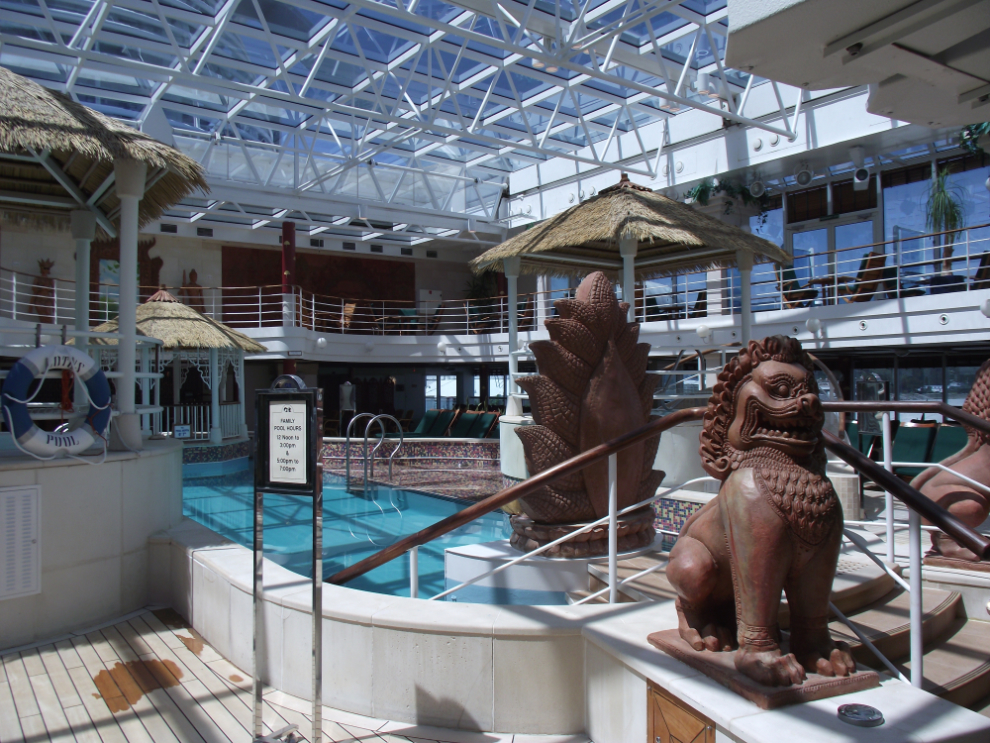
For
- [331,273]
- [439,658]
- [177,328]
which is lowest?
[439,658]

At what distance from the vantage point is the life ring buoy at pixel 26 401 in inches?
146

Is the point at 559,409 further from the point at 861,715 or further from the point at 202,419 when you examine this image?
the point at 202,419

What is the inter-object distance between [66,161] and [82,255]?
790 millimetres

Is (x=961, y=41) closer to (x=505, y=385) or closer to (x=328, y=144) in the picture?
(x=328, y=144)

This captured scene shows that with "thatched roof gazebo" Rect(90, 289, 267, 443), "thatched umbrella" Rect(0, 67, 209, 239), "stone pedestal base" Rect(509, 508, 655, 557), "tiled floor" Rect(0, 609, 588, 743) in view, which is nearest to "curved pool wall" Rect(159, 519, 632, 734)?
"tiled floor" Rect(0, 609, 588, 743)

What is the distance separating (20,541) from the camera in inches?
144

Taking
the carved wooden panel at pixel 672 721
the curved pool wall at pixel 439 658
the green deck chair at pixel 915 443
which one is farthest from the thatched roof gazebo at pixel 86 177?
the green deck chair at pixel 915 443

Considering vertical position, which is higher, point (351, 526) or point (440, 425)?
point (440, 425)

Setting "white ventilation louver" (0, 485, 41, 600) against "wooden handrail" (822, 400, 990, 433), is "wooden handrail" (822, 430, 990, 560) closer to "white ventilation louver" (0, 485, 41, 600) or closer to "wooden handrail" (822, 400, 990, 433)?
"wooden handrail" (822, 400, 990, 433)

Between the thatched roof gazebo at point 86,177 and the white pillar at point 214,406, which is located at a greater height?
the thatched roof gazebo at point 86,177

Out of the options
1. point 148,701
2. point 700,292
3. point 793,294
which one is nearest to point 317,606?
point 148,701

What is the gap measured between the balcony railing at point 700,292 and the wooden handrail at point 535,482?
24.8 ft

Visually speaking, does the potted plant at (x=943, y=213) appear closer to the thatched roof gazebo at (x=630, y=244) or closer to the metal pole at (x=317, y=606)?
the thatched roof gazebo at (x=630, y=244)

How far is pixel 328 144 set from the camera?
15828 mm
